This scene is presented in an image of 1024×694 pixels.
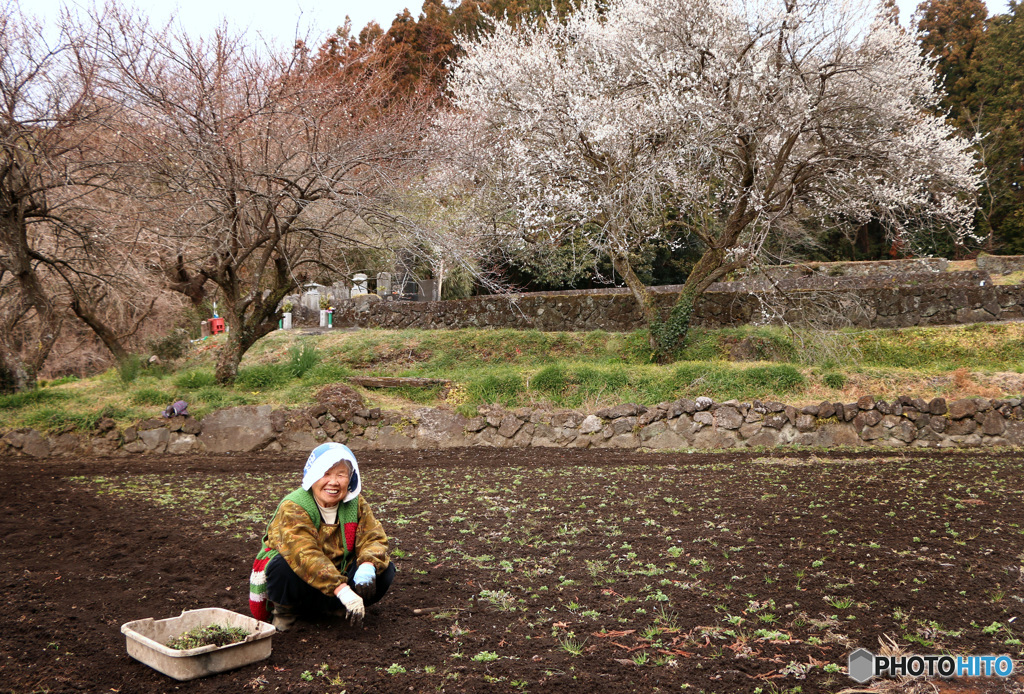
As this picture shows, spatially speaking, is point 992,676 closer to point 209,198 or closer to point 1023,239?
point 209,198

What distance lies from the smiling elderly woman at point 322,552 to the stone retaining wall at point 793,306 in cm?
962

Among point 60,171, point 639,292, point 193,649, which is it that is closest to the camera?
→ point 193,649

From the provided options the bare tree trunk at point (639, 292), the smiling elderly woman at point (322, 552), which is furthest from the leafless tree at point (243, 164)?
the smiling elderly woman at point (322, 552)

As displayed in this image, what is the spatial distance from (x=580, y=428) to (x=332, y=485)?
8224mm

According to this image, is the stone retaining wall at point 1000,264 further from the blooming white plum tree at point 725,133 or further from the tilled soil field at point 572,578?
the tilled soil field at point 572,578

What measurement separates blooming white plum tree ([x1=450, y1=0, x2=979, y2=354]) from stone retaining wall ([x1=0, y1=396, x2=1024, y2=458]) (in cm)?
271

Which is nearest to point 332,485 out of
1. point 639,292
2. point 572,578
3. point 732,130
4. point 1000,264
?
point 572,578

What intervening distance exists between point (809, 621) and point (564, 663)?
1.53m

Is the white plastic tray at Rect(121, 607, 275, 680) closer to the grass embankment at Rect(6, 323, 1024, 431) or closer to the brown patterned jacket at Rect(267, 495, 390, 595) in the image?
the brown patterned jacket at Rect(267, 495, 390, 595)

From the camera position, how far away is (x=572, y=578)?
5348 mm

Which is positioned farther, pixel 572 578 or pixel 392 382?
pixel 392 382

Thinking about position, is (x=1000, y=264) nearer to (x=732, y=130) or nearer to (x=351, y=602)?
(x=732, y=130)

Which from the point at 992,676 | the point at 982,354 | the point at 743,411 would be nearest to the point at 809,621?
the point at 992,676

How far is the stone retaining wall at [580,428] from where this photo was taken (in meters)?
11.4
